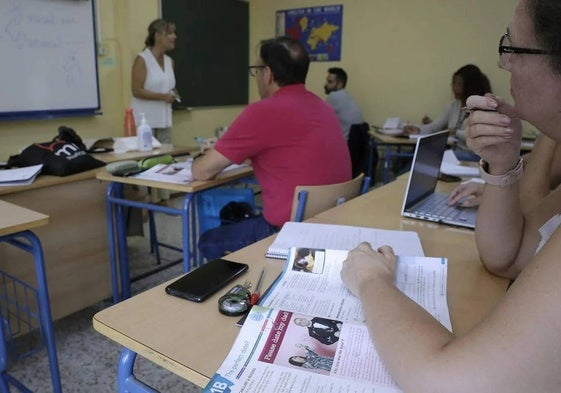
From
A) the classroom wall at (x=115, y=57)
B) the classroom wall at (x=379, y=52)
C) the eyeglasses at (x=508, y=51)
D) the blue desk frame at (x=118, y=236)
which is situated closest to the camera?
the eyeglasses at (x=508, y=51)

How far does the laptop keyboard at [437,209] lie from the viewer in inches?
55.1

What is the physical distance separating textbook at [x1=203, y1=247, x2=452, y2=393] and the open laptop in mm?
485

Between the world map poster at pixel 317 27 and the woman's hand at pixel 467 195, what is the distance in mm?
4144

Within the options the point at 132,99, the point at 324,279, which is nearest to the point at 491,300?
the point at 324,279

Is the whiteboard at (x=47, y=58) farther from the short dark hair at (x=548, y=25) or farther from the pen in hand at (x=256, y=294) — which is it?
the short dark hair at (x=548, y=25)

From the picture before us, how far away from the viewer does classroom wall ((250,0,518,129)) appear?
4574 mm

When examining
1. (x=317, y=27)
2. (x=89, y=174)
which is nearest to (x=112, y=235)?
(x=89, y=174)

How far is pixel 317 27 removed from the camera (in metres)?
5.41

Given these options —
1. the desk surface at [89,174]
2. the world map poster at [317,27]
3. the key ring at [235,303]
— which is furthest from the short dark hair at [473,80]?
the key ring at [235,303]

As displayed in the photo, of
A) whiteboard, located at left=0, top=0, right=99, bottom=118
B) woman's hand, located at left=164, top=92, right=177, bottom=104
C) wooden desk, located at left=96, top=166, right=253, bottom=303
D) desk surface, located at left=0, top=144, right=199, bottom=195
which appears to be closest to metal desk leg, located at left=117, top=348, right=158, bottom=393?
wooden desk, located at left=96, top=166, right=253, bottom=303

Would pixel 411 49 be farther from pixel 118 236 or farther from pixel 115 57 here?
pixel 118 236

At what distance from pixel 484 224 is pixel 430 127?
379 cm

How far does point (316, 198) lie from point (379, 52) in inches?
159

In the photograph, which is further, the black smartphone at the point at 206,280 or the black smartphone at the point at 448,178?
the black smartphone at the point at 448,178
